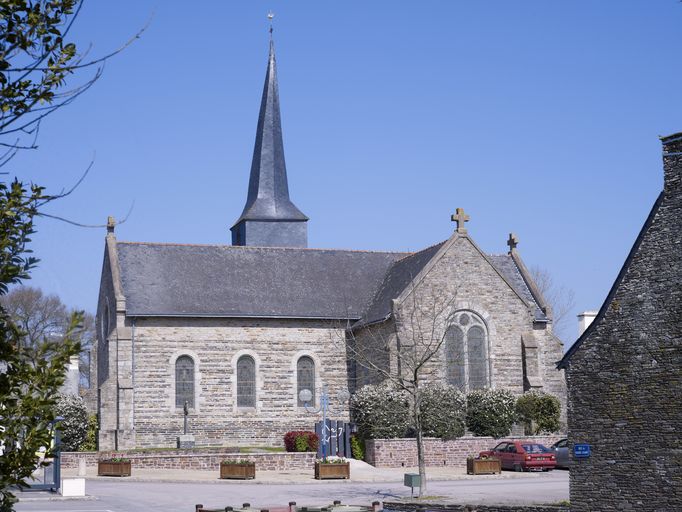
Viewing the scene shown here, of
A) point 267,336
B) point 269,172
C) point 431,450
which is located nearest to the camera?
point 431,450

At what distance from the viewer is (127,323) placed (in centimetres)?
4119

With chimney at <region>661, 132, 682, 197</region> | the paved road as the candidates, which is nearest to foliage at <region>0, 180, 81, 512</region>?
the paved road

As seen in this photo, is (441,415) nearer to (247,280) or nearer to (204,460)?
(204,460)

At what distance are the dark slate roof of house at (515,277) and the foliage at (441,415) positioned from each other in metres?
7.94

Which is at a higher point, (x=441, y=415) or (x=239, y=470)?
(x=441, y=415)

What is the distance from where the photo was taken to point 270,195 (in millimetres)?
55812

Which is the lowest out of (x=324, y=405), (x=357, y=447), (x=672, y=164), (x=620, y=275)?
(x=357, y=447)

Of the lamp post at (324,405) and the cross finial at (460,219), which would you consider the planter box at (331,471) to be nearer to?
the lamp post at (324,405)

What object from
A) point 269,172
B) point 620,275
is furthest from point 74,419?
point 620,275

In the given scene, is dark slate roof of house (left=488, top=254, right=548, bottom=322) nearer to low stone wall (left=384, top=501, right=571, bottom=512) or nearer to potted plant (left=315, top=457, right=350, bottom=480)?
potted plant (left=315, top=457, right=350, bottom=480)

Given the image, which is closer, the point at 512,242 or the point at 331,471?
the point at 331,471

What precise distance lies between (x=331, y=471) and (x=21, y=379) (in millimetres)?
26099

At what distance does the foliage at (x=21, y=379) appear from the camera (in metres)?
6.26

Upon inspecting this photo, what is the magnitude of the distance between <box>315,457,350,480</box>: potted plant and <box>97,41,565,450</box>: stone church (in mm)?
7794
